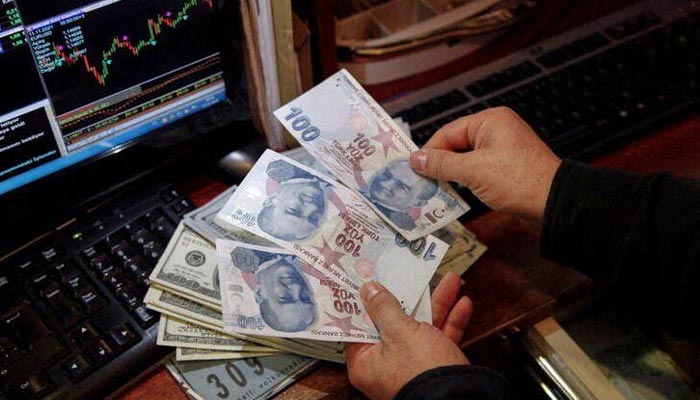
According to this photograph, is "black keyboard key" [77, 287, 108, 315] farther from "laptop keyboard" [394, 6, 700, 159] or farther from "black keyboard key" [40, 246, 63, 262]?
"laptop keyboard" [394, 6, 700, 159]

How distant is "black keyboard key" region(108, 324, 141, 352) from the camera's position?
0.85m

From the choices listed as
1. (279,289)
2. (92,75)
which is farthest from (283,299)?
(92,75)

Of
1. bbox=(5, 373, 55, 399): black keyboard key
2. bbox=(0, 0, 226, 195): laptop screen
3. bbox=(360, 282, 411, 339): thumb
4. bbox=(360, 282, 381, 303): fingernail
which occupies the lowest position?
bbox=(360, 282, 411, 339): thumb

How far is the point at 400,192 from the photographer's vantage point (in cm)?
97

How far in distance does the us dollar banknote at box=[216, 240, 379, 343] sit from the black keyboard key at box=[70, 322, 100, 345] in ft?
0.47

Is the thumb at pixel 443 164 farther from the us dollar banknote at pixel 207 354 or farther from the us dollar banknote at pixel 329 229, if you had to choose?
the us dollar banknote at pixel 207 354

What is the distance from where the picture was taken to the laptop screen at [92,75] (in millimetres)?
823

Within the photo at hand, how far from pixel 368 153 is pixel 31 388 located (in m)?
0.46

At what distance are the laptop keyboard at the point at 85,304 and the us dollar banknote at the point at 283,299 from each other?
96mm

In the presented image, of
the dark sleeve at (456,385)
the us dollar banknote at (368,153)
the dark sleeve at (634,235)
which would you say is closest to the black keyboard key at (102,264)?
the us dollar banknote at (368,153)

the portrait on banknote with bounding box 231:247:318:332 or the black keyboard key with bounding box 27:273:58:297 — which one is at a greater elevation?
the black keyboard key with bounding box 27:273:58:297

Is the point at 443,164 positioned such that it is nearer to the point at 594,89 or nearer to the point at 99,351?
the point at 594,89

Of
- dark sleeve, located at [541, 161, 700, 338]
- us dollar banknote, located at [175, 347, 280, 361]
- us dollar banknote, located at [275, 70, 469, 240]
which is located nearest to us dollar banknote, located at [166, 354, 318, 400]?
us dollar banknote, located at [175, 347, 280, 361]

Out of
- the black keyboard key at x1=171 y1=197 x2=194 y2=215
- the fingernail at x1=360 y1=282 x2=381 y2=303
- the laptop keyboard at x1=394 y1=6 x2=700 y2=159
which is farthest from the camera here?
the laptop keyboard at x1=394 y1=6 x2=700 y2=159
